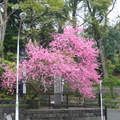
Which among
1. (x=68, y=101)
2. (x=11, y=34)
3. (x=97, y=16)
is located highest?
(x=97, y=16)

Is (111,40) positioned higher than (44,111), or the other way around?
(111,40)

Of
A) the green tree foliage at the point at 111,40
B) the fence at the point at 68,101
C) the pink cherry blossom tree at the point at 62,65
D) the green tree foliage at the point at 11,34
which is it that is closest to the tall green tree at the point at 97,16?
the green tree foliage at the point at 111,40

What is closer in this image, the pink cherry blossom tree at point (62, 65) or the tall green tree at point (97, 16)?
the pink cherry blossom tree at point (62, 65)

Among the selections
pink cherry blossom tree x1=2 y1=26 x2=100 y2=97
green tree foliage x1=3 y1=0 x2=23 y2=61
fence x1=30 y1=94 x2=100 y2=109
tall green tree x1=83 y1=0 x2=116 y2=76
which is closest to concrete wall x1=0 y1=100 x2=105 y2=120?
fence x1=30 y1=94 x2=100 y2=109

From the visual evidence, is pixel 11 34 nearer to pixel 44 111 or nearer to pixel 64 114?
pixel 44 111

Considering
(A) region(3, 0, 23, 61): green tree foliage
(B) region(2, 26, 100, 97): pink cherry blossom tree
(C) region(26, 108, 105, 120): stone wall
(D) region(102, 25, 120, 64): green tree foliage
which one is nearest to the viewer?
(B) region(2, 26, 100, 97): pink cherry blossom tree

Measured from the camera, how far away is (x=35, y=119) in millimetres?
12148

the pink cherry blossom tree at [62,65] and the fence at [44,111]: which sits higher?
the pink cherry blossom tree at [62,65]

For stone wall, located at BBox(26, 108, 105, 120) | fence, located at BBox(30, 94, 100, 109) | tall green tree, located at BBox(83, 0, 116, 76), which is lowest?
stone wall, located at BBox(26, 108, 105, 120)

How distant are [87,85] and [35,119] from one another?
15.0 feet

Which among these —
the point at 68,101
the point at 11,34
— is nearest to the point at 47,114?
the point at 68,101

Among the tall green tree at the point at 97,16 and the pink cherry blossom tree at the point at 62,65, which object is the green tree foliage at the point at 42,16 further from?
the pink cherry blossom tree at the point at 62,65

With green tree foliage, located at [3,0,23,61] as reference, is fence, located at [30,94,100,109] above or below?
below

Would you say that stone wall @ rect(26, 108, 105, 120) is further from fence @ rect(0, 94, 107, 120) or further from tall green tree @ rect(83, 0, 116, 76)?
tall green tree @ rect(83, 0, 116, 76)
